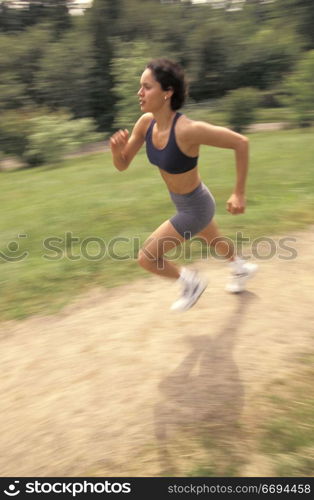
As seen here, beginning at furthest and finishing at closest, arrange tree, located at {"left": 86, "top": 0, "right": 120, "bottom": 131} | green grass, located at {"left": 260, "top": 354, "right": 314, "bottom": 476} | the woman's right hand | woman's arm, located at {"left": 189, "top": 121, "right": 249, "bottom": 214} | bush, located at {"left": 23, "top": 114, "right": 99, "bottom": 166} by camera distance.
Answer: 1. tree, located at {"left": 86, "top": 0, "right": 120, "bottom": 131}
2. bush, located at {"left": 23, "top": 114, "right": 99, "bottom": 166}
3. the woman's right hand
4. woman's arm, located at {"left": 189, "top": 121, "right": 249, "bottom": 214}
5. green grass, located at {"left": 260, "top": 354, "right": 314, "bottom": 476}

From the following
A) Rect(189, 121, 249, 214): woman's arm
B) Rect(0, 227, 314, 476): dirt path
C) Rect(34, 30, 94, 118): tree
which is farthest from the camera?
Rect(34, 30, 94, 118): tree

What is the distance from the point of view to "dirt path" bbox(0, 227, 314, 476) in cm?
318

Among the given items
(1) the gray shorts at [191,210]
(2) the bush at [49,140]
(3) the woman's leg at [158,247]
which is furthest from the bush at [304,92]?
(3) the woman's leg at [158,247]

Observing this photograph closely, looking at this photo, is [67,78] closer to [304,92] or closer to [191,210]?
[304,92]

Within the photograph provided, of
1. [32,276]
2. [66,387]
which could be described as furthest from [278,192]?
[66,387]

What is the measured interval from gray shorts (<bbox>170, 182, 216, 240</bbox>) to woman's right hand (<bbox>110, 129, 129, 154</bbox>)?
654 mm

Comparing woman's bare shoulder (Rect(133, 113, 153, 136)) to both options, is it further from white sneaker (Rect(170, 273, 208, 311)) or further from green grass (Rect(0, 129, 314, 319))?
green grass (Rect(0, 129, 314, 319))

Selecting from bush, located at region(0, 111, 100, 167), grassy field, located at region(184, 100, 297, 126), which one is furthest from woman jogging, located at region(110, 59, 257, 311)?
grassy field, located at region(184, 100, 297, 126)

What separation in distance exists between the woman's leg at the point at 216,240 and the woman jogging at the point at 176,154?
0.4 inches

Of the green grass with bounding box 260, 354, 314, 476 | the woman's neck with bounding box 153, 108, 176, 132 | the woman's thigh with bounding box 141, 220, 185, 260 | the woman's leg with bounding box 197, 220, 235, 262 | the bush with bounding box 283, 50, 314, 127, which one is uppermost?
the woman's neck with bounding box 153, 108, 176, 132

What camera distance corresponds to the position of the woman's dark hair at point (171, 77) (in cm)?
376

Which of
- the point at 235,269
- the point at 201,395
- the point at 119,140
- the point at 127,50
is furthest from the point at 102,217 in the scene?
the point at 127,50

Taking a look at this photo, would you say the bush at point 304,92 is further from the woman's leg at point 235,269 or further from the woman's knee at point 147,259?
the woman's knee at point 147,259

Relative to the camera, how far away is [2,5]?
156 ft
